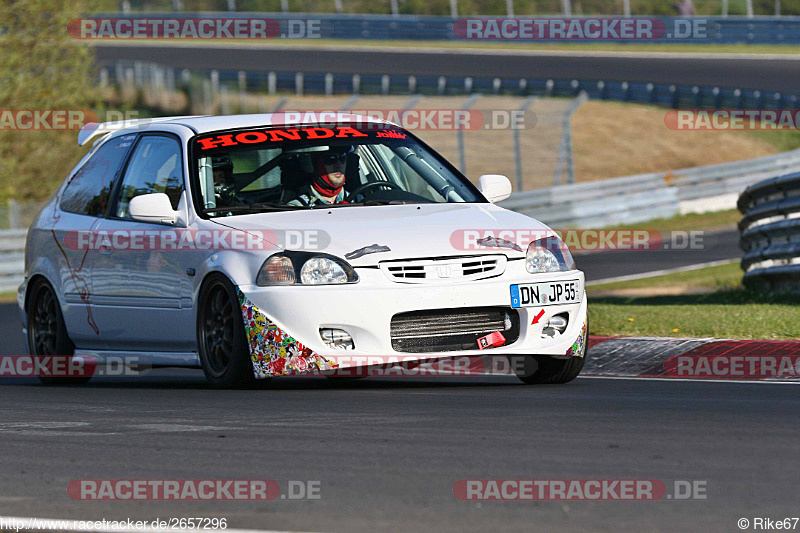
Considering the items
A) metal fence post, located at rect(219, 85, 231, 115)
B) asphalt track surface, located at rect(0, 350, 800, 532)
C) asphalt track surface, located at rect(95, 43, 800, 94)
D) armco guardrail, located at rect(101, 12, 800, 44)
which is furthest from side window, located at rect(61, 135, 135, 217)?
armco guardrail, located at rect(101, 12, 800, 44)

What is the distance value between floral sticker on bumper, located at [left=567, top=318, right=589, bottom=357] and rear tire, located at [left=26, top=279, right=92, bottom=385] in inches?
138

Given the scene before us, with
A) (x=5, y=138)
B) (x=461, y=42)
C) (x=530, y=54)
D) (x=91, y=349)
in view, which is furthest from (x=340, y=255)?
(x=461, y=42)

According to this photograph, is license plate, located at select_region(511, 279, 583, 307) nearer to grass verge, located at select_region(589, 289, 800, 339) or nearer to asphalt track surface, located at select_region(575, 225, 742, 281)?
grass verge, located at select_region(589, 289, 800, 339)

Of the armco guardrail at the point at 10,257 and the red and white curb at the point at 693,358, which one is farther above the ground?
the red and white curb at the point at 693,358

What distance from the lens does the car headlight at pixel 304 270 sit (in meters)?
8.05

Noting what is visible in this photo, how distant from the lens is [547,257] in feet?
27.8

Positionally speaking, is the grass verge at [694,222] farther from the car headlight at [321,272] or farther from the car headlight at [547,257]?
the car headlight at [321,272]

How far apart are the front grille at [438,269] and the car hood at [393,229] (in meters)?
0.04

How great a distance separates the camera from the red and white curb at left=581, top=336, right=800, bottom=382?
29.7ft

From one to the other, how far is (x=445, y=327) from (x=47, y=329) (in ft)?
11.3

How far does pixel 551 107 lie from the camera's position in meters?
32.9

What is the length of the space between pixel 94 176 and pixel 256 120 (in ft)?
4.51

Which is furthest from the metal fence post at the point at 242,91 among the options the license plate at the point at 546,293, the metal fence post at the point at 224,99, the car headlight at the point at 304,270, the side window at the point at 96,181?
the car headlight at the point at 304,270

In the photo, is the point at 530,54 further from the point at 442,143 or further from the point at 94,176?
the point at 94,176
